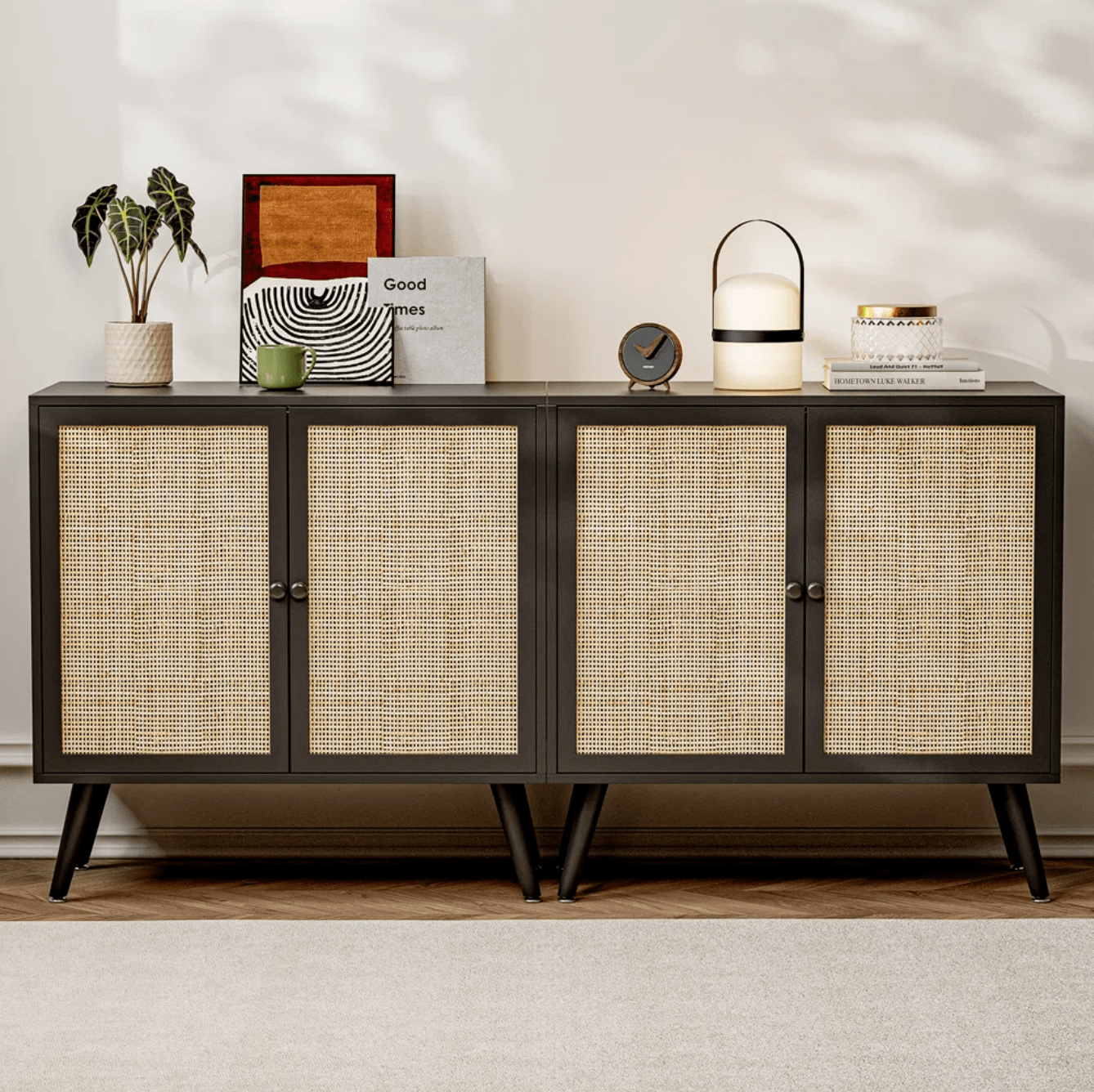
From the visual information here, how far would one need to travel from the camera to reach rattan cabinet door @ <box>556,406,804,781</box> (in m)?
2.57

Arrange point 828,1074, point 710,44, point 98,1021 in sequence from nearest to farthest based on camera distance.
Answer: point 828,1074, point 98,1021, point 710,44

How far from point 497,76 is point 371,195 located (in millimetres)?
334

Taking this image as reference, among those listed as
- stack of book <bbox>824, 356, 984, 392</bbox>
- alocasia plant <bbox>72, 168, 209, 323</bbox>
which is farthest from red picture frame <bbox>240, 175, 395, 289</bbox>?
stack of book <bbox>824, 356, 984, 392</bbox>

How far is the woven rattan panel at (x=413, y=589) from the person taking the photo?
258 centimetres

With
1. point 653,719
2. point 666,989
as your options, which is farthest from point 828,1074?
point 653,719

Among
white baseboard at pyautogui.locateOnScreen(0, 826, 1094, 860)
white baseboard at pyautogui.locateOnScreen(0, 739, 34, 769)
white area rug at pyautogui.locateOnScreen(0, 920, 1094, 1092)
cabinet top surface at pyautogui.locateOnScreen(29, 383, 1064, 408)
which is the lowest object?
white area rug at pyautogui.locateOnScreen(0, 920, 1094, 1092)

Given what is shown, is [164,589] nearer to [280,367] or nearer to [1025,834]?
[280,367]

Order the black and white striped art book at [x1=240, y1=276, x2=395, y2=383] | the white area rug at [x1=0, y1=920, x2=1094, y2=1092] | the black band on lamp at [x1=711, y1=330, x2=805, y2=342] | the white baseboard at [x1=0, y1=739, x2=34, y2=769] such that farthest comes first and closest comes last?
the white baseboard at [x1=0, y1=739, x2=34, y2=769] < the black and white striped art book at [x1=240, y1=276, x2=395, y2=383] < the black band on lamp at [x1=711, y1=330, x2=805, y2=342] < the white area rug at [x1=0, y1=920, x2=1094, y2=1092]

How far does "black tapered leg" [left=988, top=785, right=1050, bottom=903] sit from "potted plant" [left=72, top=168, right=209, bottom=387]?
174cm

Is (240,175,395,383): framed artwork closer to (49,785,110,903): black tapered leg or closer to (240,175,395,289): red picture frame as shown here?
(240,175,395,289): red picture frame

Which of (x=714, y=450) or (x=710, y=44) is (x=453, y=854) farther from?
(x=710, y=44)

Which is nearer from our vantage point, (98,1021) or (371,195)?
(98,1021)

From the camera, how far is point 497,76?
2.86 metres

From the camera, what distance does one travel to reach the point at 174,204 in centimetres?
274
